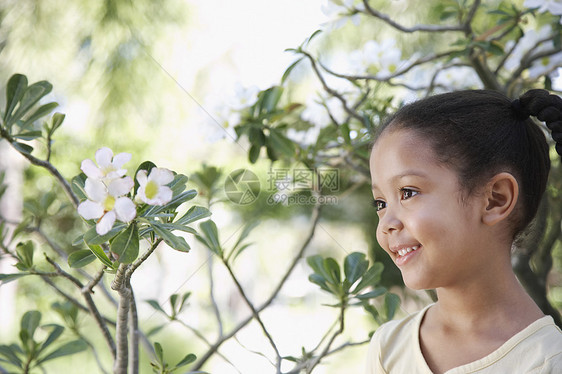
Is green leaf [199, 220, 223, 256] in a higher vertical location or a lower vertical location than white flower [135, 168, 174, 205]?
higher

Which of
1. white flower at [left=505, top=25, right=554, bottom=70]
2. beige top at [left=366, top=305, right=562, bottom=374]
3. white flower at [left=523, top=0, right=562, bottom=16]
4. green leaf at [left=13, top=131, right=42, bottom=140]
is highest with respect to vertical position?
white flower at [left=505, top=25, right=554, bottom=70]

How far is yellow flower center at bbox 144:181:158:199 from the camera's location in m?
0.51

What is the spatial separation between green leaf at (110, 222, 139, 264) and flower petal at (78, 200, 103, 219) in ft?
0.09

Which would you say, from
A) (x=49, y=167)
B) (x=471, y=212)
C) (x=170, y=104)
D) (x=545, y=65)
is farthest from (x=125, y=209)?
(x=170, y=104)

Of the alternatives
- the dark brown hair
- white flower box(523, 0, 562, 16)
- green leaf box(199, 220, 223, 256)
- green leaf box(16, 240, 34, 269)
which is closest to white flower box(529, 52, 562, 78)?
white flower box(523, 0, 562, 16)

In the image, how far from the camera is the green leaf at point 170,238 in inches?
20.1

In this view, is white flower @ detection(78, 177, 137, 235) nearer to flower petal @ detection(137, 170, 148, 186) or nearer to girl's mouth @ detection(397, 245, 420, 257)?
flower petal @ detection(137, 170, 148, 186)

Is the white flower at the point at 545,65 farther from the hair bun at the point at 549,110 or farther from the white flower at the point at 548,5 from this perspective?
the hair bun at the point at 549,110

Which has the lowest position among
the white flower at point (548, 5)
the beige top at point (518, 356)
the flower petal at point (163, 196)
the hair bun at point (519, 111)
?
the beige top at point (518, 356)

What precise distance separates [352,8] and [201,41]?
2629 mm

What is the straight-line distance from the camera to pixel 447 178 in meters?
0.59

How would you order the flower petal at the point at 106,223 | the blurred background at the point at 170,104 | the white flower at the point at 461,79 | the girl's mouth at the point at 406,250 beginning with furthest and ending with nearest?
the blurred background at the point at 170,104 < the white flower at the point at 461,79 < the girl's mouth at the point at 406,250 < the flower petal at the point at 106,223

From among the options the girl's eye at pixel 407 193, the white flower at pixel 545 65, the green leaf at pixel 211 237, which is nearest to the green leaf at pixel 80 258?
the green leaf at pixel 211 237

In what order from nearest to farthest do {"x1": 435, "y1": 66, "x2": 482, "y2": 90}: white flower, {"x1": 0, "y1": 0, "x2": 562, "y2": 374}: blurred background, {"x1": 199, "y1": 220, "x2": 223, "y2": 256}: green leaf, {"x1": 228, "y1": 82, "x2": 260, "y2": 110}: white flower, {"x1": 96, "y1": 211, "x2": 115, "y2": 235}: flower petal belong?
{"x1": 96, "y1": 211, "x2": 115, "y2": 235}: flower petal → {"x1": 199, "y1": 220, "x2": 223, "y2": 256}: green leaf → {"x1": 228, "y1": 82, "x2": 260, "y2": 110}: white flower → {"x1": 435, "y1": 66, "x2": 482, "y2": 90}: white flower → {"x1": 0, "y1": 0, "x2": 562, "y2": 374}: blurred background
